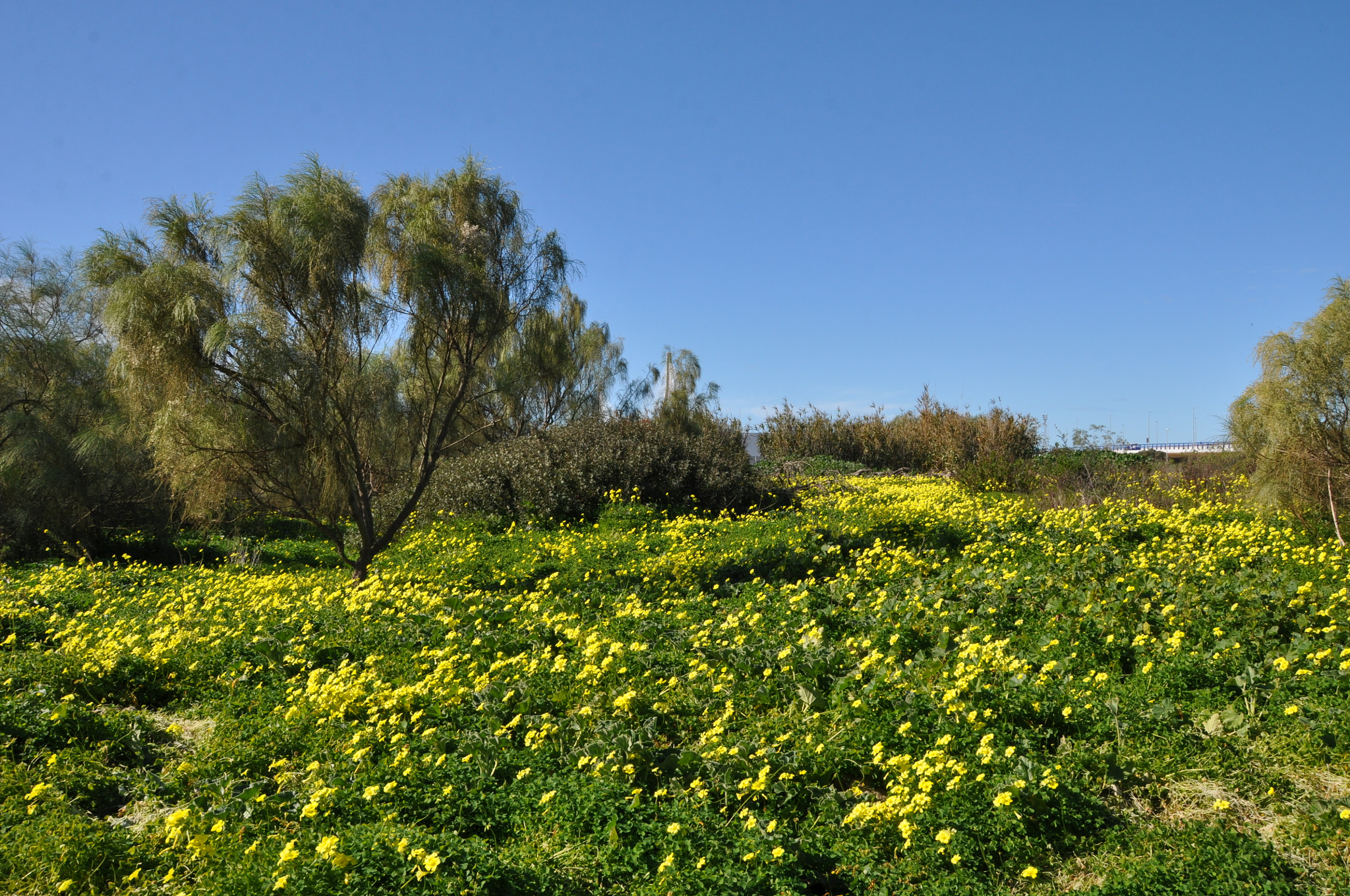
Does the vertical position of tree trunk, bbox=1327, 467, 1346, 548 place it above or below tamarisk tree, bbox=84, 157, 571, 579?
below

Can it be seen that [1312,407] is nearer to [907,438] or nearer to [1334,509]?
[1334,509]

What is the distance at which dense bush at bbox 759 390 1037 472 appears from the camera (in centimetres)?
2367

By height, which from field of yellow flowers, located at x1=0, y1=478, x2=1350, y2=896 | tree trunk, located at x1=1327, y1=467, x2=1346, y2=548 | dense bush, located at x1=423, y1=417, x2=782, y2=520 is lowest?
field of yellow flowers, located at x1=0, y1=478, x2=1350, y2=896

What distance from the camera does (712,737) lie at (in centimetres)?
414

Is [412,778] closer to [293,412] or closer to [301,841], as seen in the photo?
[301,841]

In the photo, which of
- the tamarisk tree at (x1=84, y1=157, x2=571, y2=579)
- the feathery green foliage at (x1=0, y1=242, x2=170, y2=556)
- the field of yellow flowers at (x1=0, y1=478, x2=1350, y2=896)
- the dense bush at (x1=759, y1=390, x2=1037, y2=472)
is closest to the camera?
the field of yellow flowers at (x1=0, y1=478, x2=1350, y2=896)

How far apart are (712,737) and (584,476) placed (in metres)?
10.2

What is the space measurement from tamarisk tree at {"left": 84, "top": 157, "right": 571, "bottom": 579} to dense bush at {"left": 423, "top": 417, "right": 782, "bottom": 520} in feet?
11.6

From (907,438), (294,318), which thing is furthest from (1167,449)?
(294,318)

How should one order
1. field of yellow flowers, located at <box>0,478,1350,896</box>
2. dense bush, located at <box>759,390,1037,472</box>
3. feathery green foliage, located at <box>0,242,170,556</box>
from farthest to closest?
1. dense bush, located at <box>759,390,1037,472</box>
2. feathery green foliage, located at <box>0,242,170,556</box>
3. field of yellow flowers, located at <box>0,478,1350,896</box>

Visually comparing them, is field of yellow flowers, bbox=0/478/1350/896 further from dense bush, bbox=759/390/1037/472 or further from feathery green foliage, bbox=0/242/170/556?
dense bush, bbox=759/390/1037/472

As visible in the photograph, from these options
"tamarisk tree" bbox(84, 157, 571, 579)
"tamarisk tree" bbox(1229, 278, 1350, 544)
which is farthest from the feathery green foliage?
"tamarisk tree" bbox(1229, 278, 1350, 544)

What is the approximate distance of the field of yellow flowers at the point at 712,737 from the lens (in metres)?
3.15

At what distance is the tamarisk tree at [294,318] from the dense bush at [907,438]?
52.4ft
